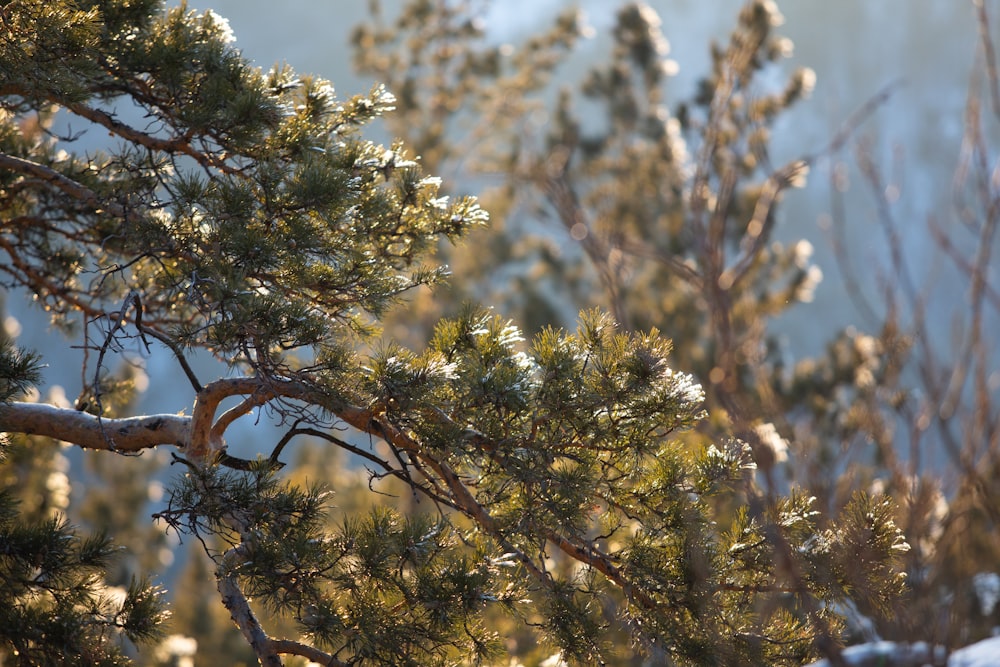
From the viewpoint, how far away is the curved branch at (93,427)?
240 cm

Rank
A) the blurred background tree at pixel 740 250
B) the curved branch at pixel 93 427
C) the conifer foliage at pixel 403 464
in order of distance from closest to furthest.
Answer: the blurred background tree at pixel 740 250 < the conifer foliage at pixel 403 464 < the curved branch at pixel 93 427

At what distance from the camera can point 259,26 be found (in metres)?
40.6

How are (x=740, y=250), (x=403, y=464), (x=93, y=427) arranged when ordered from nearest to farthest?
(x=403, y=464) < (x=93, y=427) < (x=740, y=250)

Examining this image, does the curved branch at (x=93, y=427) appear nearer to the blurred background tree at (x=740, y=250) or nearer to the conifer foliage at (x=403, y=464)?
the conifer foliage at (x=403, y=464)

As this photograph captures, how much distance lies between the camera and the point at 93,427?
96.7 inches

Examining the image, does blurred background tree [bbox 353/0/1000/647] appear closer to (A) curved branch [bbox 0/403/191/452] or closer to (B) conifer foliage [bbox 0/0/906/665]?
(B) conifer foliage [bbox 0/0/906/665]

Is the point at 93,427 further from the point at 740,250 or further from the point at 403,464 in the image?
the point at 740,250

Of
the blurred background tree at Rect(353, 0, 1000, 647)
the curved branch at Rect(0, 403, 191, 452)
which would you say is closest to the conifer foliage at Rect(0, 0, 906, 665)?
the curved branch at Rect(0, 403, 191, 452)

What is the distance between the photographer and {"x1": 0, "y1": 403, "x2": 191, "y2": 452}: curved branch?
2.40 meters

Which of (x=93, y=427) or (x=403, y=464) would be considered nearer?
(x=403, y=464)

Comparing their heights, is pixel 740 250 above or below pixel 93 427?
above

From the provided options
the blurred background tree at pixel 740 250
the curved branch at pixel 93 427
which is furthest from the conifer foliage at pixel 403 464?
the blurred background tree at pixel 740 250

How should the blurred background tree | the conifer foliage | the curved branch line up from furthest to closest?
the curved branch, the conifer foliage, the blurred background tree

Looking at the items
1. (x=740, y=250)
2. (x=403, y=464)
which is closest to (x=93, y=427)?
(x=403, y=464)
